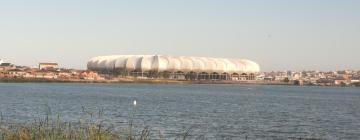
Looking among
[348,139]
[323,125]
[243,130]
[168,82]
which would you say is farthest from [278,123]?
[168,82]

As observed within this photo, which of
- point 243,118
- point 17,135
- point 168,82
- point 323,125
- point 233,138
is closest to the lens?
point 17,135

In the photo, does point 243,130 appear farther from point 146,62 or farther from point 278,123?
point 146,62

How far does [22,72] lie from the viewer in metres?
172

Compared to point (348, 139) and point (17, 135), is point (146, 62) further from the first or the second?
point (17, 135)

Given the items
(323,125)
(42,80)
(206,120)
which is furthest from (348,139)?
(42,80)

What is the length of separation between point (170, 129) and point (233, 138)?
4128mm

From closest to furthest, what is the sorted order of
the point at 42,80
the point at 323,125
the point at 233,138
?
1. the point at 233,138
2. the point at 323,125
3. the point at 42,80

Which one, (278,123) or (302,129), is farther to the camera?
(278,123)

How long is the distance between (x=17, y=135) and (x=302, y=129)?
922 inches

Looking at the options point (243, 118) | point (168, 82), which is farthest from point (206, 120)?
point (168, 82)

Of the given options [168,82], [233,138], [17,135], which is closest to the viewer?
[17,135]

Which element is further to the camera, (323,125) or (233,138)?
(323,125)

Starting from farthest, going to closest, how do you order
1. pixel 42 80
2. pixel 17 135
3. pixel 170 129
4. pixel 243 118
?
pixel 42 80 < pixel 243 118 < pixel 170 129 < pixel 17 135

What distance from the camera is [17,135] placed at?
569 inches
